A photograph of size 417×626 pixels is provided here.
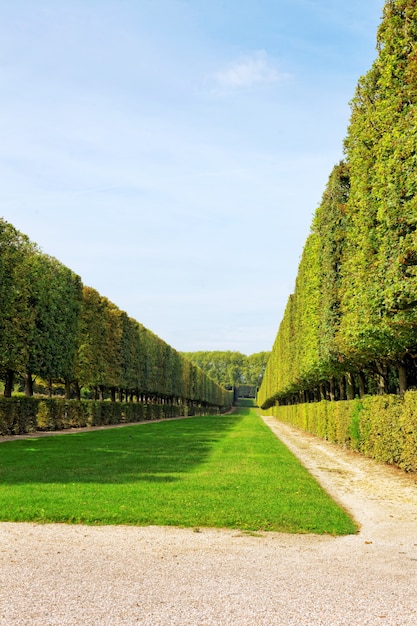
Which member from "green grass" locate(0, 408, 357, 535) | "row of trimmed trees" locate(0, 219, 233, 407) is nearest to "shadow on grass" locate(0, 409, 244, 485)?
"green grass" locate(0, 408, 357, 535)

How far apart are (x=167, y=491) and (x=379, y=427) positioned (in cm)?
867

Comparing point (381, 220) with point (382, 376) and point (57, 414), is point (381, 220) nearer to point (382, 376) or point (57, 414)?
point (382, 376)

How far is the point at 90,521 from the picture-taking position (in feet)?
25.8

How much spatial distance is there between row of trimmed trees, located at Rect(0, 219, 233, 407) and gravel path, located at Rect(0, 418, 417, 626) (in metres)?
21.4

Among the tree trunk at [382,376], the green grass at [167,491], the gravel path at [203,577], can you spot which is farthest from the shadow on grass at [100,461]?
the tree trunk at [382,376]

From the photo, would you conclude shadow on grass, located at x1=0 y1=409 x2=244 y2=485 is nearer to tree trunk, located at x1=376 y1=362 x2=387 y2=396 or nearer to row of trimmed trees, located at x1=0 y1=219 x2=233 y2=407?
tree trunk, located at x1=376 y1=362 x2=387 y2=396

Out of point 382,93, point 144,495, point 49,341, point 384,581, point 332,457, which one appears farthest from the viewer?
point 49,341

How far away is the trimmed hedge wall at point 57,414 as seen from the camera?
1010 inches

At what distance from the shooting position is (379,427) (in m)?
16.3

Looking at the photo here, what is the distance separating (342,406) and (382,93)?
1202 centimetres

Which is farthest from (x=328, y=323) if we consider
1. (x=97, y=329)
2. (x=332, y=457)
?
(x=97, y=329)

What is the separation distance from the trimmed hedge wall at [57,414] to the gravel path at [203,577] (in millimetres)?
19148

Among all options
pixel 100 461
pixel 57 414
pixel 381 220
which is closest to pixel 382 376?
pixel 381 220

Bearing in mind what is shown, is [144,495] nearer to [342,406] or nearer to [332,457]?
[332,457]
